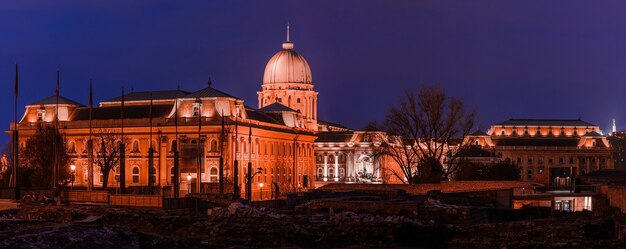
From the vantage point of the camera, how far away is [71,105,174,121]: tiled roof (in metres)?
119

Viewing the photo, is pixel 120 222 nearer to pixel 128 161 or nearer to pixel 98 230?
pixel 98 230

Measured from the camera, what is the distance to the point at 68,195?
2303 inches

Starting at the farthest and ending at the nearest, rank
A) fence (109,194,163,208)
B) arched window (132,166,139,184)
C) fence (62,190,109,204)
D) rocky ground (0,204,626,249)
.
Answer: arched window (132,166,139,184), fence (62,190,109,204), fence (109,194,163,208), rocky ground (0,204,626,249)

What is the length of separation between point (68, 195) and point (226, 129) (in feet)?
175

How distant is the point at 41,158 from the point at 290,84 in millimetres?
82014

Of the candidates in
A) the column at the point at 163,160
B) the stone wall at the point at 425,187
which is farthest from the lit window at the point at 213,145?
the stone wall at the point at 425,187

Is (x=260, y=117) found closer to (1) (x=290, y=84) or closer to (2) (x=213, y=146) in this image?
(2) (x=213, y=146)

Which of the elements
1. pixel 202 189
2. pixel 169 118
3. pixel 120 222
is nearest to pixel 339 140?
pixel 169 118

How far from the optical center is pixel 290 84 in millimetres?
179375

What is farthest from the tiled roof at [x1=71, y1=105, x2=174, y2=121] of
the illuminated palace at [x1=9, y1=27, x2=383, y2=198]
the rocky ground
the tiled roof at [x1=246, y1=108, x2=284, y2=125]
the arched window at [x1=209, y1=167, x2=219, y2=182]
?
the rocky ground

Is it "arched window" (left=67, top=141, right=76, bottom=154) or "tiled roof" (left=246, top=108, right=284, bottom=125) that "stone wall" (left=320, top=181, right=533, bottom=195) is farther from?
"arched window" (left=67, top=141, right=76, bottom=154)

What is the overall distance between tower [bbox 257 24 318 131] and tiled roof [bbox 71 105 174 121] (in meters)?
56.9

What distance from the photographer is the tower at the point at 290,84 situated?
179 meters

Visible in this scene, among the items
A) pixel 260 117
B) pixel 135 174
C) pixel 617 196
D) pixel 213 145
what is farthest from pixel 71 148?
pixel 617 196
